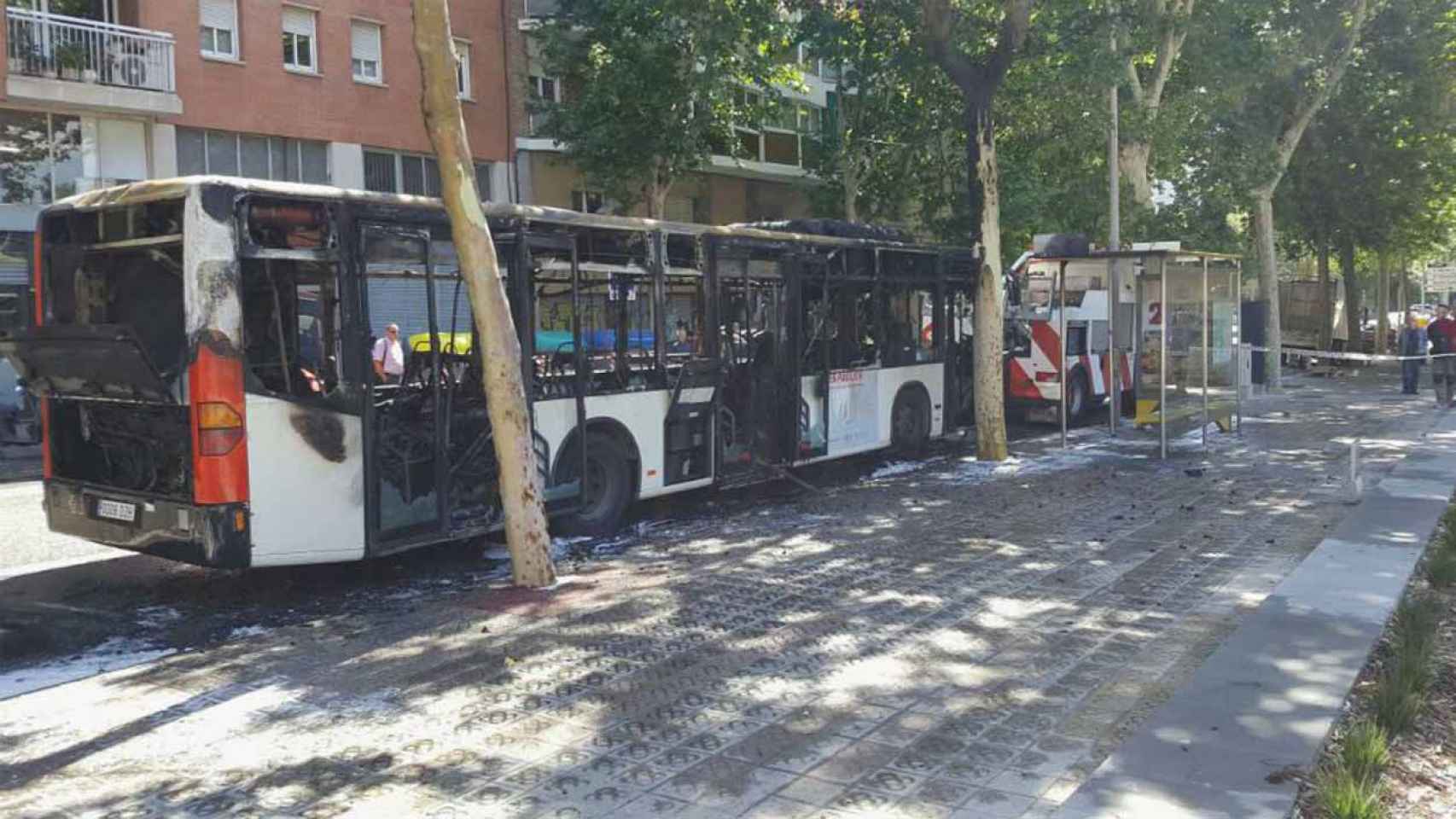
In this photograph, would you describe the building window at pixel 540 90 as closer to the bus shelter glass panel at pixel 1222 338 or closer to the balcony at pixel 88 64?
the balcony at pixel 88 64

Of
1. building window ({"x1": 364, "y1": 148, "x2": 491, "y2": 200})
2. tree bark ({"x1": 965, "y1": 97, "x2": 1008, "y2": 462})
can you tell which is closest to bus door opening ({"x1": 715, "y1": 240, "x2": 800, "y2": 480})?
tree bark ({"x1": 965, "y1": 97, "x2": 1008, "y2": 462})

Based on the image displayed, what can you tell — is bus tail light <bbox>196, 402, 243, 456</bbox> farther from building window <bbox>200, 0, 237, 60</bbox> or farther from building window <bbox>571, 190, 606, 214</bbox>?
building window <bbox>571, 190, 606, 214</bbox>

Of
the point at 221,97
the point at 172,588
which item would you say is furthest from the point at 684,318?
the point at 221,97

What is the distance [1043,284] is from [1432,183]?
20.5 m

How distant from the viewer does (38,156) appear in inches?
819

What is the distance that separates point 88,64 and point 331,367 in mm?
16167

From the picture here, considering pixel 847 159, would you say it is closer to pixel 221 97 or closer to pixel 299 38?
pixel 299 38

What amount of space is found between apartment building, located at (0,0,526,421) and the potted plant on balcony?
0.02 metres

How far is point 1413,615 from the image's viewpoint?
6.85 m

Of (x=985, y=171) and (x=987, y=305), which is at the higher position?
(x=985, y=171)

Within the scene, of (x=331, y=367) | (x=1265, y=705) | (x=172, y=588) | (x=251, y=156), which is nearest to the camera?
(x=1265, y=705)

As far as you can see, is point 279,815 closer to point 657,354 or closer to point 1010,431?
point 657,354

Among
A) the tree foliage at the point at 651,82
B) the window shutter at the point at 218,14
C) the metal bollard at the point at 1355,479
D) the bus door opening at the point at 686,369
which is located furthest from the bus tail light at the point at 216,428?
the window shutter at the point at 218,14

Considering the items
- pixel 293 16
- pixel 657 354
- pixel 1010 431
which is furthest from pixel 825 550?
pixel 293 16
